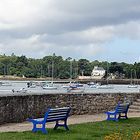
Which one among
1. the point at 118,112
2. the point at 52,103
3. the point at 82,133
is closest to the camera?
the point at 82,133

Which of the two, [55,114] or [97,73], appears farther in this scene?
[97,73]

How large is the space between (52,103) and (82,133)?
27.3 ft

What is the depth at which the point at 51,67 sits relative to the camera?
163250 millimetres

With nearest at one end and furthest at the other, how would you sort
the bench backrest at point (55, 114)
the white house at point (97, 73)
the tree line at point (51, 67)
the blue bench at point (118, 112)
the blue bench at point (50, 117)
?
the blue bench at point (50, 117) < the bench backrest at point (55, 114) < the blue bench at point (118, 112) < the tree line at point (51, 67) < the white house at point (97, 73)

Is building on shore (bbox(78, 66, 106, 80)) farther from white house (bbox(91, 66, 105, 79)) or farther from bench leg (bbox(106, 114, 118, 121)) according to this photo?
bench leg (bbox(106, 114, 118, 121))

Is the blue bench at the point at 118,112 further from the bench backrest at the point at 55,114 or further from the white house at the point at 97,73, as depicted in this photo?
the white house at the point at 97,73

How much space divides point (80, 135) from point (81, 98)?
34.5ft

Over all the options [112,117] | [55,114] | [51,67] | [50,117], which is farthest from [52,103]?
[51,67]

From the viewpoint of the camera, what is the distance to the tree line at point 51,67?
158 metres

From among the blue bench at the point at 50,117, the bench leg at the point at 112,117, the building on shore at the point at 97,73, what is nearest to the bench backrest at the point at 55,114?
the blue bench at the point at 50,117

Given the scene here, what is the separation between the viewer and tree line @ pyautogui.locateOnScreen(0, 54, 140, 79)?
6209 inches

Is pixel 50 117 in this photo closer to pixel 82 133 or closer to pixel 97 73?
pixel 82 133

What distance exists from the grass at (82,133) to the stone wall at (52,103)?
A: 3.39m

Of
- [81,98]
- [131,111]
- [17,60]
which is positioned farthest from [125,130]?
[17,60]
